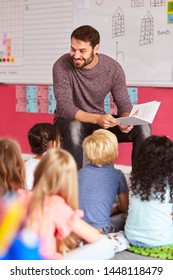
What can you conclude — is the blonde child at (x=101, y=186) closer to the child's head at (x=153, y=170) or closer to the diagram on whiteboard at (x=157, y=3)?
the child's head at (x=153, y=170)

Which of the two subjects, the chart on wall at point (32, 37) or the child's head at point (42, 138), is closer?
the child's head at point (42, 138)

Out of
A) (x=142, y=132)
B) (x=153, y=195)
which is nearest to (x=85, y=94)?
(x=142, y=132)

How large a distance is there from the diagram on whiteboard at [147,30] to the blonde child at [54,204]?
1781mm

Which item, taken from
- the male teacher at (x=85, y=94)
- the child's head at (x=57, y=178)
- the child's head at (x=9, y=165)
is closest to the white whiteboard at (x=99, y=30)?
the male teacher at (x=85, y=94)

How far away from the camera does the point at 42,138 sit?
1955mm

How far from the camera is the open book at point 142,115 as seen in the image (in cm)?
187

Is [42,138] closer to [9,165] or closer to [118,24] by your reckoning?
[9,165]

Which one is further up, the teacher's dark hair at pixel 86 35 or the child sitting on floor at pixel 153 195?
the teacher's dark hair at pixel 86 35

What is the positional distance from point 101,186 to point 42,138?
45 cm

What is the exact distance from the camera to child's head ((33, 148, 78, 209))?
1092 millimetres

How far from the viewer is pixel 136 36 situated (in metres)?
2.81

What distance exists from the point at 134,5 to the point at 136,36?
18 cm

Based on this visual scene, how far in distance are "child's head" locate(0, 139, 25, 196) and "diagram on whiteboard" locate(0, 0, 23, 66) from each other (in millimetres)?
2054

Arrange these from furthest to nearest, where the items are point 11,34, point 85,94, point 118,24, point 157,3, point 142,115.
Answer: point 11,34 → point 118,24 → point 157,3 → point 85,94 → point 142,115
